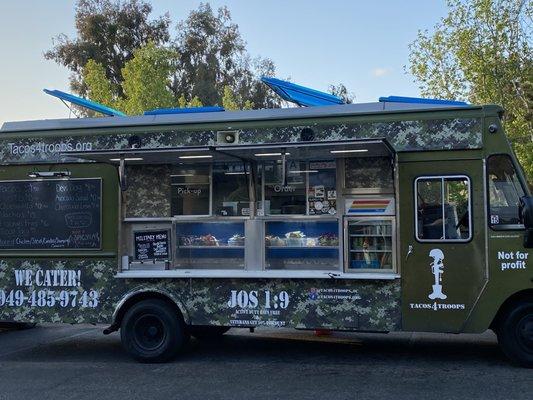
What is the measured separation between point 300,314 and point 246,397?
151cm

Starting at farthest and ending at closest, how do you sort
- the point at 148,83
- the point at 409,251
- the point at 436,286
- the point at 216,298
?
the point at 148,83
the point at 216,298
the point at 409,251
the point at 436,286

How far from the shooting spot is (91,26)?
3491cm

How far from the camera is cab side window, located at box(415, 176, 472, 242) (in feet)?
23.6

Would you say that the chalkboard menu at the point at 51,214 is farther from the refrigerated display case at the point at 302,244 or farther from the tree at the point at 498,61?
the tree at the point at 498,61

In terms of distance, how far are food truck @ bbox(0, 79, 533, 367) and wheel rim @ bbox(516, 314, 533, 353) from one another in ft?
0.04

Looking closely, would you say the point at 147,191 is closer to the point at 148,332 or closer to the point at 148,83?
the point at 148,332

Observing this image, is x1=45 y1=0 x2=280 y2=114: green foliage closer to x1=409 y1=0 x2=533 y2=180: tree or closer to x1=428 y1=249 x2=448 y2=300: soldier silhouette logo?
x1=409 y1=0 x2=533 y2=180: tree

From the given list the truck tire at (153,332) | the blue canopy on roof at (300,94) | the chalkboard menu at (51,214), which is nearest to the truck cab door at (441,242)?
the blue canopy on roof at (300,94)

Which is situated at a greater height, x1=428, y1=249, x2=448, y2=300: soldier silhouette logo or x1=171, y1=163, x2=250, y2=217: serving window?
x1=171, y1=163, x2=250, y2=217: serving window

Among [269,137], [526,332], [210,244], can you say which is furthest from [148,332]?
[526,332]

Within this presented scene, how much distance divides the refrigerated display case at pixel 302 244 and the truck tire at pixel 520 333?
2.09 meters

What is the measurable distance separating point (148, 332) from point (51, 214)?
2.04m

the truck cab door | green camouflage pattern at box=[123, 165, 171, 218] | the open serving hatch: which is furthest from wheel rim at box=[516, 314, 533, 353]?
green camouflage pattern at box=[123, 165, 171, 218]

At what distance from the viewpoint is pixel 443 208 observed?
723 cm
